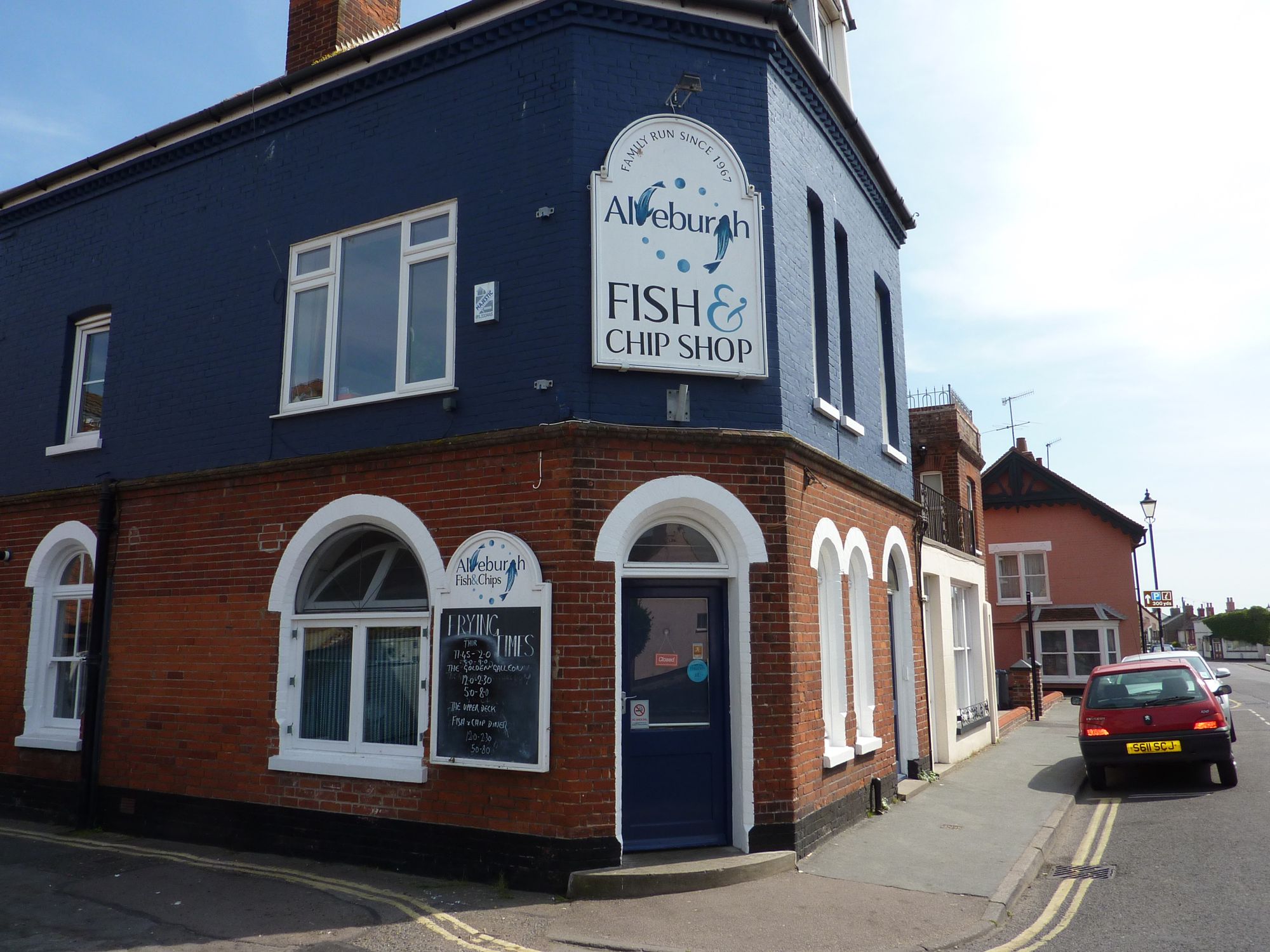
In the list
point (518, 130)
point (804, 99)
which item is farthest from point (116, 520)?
point (804, 99)

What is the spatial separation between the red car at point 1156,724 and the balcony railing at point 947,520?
15.2 feet

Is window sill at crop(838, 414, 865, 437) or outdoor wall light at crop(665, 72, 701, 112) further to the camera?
window sill at crop(838, 414, 865, 437)

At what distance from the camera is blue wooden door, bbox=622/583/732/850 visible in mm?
7773

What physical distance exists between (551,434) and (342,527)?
2.67 m

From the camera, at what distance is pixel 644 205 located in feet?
27.4

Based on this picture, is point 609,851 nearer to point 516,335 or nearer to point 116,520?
point 516,335

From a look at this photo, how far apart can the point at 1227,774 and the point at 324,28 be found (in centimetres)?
1506

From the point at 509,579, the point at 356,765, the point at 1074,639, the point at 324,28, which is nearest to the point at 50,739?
the point at 356,765

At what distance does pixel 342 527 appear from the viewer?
357 inches

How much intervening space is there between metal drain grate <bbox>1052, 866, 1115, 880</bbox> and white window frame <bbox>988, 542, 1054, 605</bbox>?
2622cm

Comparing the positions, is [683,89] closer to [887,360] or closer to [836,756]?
[887,360]

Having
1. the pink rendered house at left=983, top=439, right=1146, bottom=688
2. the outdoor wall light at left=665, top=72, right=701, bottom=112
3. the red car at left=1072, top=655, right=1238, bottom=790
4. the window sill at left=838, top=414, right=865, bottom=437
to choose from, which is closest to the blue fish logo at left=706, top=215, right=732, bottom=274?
the outdoor wall light at left=665, top=72, right=701, bottom=112

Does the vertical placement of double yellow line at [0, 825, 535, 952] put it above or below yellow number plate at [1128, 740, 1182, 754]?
below

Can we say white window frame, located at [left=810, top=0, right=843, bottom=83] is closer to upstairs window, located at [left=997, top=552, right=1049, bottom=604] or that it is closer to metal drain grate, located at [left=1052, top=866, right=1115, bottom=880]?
metal drain grate, located at [left=1052, top=866, right=1115, bottom=880]
